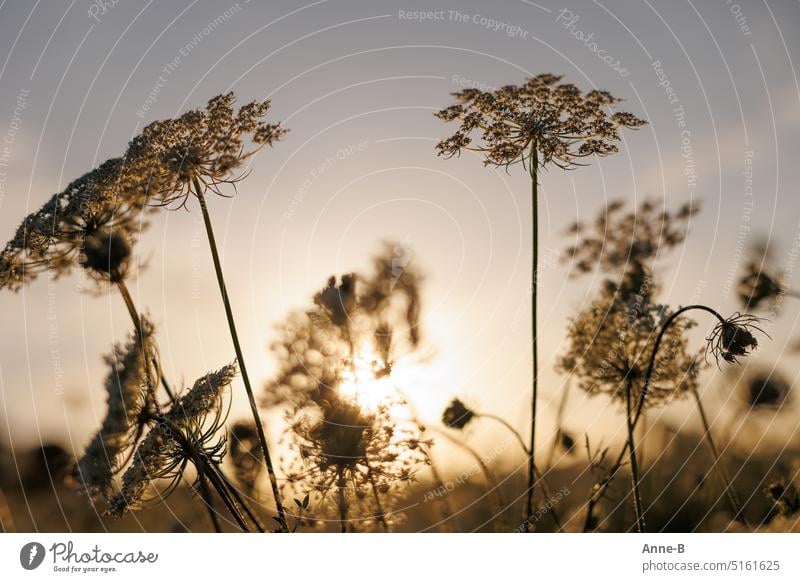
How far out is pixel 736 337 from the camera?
2928mm

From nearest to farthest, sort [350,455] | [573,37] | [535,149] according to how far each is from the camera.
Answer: [350,455]
[535,149]
[573,37]

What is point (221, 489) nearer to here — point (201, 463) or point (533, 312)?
point (201, 463)

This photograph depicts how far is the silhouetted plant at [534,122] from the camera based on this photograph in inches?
117

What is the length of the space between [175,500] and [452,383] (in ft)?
5.30

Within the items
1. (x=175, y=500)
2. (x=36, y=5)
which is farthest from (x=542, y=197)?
(x=36, y=5)

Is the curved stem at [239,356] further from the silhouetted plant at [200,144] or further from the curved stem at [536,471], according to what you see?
the curved stem at [536,471]

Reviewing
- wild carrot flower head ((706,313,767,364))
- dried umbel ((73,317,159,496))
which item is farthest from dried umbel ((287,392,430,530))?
wild carrot flower head ((706,313,767,364))

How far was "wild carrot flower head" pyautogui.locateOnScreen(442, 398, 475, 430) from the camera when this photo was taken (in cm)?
331

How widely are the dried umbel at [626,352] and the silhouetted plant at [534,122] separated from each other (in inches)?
31.6

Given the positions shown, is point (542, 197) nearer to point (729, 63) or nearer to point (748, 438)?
point (729, 63)

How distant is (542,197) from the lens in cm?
361

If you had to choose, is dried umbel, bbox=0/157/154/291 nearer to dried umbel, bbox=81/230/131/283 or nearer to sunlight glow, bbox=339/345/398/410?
dried umbel, bbox=81/230/131/283

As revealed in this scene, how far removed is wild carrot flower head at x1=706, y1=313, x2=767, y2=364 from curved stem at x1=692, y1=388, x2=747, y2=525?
60 cm

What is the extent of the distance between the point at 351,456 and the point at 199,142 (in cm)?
156
